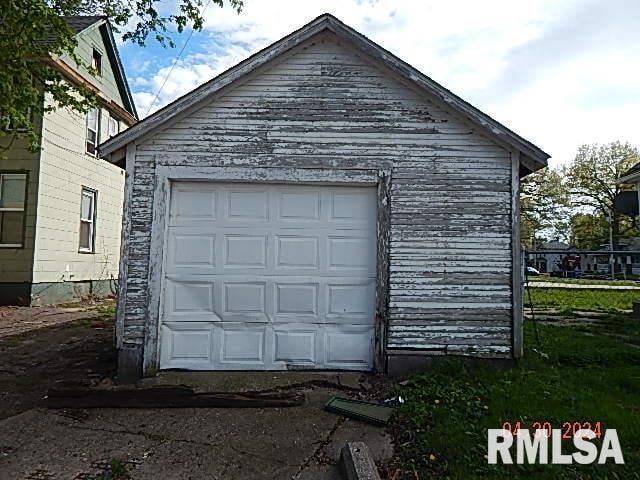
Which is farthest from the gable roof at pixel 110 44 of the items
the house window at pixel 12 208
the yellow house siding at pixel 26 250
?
the house window at pixel 12 208

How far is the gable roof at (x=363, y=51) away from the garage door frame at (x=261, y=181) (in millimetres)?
580

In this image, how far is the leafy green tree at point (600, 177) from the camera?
138 feet

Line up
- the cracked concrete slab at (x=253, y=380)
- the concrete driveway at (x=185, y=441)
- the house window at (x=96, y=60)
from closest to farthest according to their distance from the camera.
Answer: the concrete driveway at (x=185, y=441) → the cracked concrete slab at (x=253, y=380) → the house window at (x=96, y=60)

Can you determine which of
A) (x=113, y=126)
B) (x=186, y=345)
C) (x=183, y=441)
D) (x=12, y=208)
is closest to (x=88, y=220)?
(x=12, y=208)

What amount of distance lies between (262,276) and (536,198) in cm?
4361

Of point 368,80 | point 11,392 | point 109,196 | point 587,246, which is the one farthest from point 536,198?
point 11,392

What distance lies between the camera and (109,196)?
53.3ft

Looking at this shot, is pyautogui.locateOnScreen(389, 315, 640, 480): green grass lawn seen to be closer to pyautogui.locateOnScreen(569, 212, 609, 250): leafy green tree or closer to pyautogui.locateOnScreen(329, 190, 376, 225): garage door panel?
pyautogui.locateOnScreen(329, 190, 376, 225): garage door panel

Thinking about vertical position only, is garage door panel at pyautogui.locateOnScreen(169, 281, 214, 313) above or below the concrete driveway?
Answer: above

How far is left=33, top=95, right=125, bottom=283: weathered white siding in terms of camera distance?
12531mm

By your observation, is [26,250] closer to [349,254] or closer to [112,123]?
[112,123]

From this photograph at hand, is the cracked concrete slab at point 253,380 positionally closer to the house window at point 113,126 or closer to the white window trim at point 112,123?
the white window trim at point 112,123

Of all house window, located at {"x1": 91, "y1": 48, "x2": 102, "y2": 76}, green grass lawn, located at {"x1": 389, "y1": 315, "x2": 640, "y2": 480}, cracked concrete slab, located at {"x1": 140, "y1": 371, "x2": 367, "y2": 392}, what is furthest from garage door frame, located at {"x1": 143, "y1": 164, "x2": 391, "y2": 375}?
house window, located at {"x1": 91, "y1": 48, "x2": 102, "y2": 76}

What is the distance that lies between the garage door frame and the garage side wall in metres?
0.08
